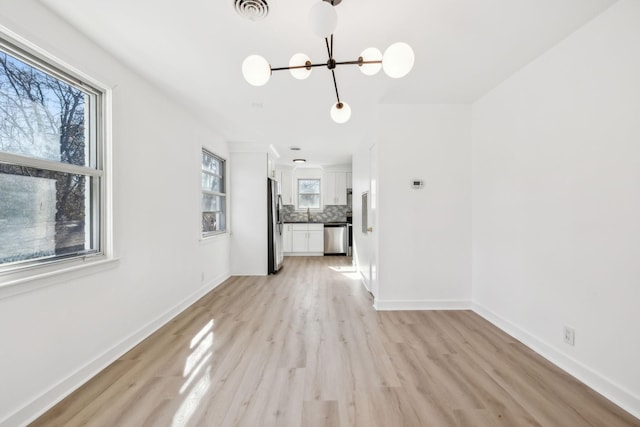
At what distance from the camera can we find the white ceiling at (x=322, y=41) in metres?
1.61

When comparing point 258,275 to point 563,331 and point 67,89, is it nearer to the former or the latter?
point 67,89

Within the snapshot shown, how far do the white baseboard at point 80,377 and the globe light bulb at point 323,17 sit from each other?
2.49 metres

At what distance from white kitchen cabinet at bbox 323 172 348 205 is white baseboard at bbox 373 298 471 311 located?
14.4ft

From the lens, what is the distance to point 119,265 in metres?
2.15

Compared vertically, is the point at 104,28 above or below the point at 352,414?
above

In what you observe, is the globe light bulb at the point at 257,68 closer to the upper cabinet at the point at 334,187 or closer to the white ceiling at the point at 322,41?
the white ceiling at the point at 322,41

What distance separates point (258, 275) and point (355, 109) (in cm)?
327

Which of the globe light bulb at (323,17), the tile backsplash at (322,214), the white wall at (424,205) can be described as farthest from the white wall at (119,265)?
the tile backsplash at (322,214)

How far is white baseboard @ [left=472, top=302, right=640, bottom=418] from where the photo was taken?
1.54m

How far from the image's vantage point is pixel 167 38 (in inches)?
73.8

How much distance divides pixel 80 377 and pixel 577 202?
11.9ft

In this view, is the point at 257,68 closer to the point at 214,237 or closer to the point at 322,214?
the point at 214,237

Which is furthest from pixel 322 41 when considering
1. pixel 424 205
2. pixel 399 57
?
pixel 424 205

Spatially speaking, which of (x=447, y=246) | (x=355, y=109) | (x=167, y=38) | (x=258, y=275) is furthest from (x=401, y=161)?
(x=258, y=275)
